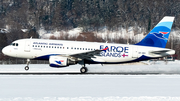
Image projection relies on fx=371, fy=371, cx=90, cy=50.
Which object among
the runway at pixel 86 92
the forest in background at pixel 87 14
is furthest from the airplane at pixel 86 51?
the forest in background at pixel 87 14

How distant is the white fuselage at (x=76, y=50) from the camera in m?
41.9

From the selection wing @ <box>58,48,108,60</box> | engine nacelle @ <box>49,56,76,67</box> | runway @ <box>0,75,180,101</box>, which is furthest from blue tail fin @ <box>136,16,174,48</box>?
runway @ <box>0,75,180,101</box>

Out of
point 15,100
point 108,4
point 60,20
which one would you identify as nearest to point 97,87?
point 15,100

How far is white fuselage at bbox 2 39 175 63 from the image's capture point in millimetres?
41938

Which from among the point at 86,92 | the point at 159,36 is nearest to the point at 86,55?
the point at 159,36

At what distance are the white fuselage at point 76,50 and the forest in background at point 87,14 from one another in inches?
3147

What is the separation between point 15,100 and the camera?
821 inches

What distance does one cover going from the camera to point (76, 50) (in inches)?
1665

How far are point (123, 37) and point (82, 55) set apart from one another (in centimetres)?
7465

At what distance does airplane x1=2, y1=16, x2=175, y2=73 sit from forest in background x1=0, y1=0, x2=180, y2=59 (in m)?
80.2

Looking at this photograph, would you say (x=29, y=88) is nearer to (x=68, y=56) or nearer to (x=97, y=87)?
(x=97, y=87)

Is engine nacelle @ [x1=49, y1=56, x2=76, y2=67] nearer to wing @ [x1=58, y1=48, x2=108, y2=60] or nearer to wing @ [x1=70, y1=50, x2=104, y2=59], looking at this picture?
wing @ [x1=58, y1=48, x2=108, y2=60]

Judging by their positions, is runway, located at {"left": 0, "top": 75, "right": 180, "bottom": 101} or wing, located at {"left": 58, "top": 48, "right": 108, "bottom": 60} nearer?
runway, located at {"left": 0, "top": 75, "right": 180, "bottom": 101}

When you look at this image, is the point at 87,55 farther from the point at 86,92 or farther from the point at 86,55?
the point at 86,92
